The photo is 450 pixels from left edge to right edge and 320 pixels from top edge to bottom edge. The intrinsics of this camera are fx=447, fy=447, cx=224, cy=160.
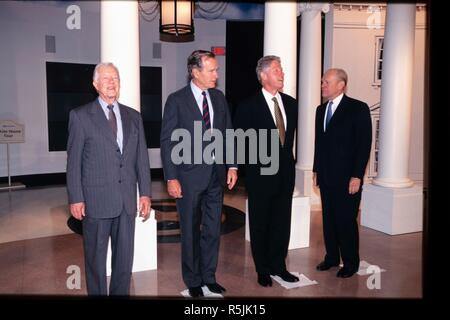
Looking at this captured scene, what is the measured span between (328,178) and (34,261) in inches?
120

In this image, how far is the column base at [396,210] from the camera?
5.55 m

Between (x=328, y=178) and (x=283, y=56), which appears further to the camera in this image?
(x=283, y=56)

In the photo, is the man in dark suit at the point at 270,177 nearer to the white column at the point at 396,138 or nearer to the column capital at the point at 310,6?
the white column at the point at 396,138

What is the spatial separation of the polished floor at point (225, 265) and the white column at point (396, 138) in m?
0.24

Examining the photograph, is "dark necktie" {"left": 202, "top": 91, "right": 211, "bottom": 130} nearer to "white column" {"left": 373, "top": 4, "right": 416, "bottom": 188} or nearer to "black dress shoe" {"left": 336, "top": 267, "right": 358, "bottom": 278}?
"black dress shoe" {"left": 336, "top": 267, "right": 358, "bottom": 278}

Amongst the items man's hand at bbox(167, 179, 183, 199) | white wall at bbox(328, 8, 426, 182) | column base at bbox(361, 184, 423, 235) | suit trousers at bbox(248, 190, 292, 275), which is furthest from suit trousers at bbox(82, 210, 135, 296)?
white wall at bbox(328, 8, 426, 182)

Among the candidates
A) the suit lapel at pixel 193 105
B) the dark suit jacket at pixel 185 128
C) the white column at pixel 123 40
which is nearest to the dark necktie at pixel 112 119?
the dark suit jacket at pixel 185 128

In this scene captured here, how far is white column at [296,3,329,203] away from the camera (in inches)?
285

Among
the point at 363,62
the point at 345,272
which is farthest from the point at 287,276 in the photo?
the point at 363,62

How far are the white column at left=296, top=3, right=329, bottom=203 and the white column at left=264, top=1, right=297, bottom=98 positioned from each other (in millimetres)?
2687

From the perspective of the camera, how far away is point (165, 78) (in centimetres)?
1035

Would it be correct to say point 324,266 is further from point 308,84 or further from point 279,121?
point 308,84
